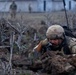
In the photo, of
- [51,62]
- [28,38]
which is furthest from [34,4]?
[51,62]

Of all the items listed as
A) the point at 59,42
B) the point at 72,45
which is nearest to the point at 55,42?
the point at 59,42

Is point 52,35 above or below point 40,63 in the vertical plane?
above

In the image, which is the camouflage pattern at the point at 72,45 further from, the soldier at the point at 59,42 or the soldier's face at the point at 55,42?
the soldier's face at the point at 55,42

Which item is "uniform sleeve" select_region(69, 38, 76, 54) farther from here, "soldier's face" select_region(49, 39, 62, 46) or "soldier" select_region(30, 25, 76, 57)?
"soldier's face" select_region(49, 39, 62, 46)

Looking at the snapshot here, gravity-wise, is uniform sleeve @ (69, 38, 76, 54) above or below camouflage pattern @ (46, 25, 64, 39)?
below

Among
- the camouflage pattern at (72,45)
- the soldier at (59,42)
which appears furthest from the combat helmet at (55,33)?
the camouflage pattern at (72,45)

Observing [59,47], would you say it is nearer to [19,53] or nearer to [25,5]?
[19,53]

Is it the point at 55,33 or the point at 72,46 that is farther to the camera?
the point at 55,33

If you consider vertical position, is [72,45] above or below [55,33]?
below

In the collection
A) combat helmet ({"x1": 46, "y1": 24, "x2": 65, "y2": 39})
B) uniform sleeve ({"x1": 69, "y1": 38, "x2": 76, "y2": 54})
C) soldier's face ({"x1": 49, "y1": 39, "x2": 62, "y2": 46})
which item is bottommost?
uniform sleeve ({"x1": 69, "y1": 38, "x2": 76, "y2": 54})

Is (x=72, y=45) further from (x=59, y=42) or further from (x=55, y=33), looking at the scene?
(x=55, y=33)

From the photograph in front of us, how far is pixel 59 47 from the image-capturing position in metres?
5.98

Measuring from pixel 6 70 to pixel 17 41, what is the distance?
8.61 ft

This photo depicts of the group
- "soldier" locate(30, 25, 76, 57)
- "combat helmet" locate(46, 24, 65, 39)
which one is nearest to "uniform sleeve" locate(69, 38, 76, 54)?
"soldier" locate(30, 25, 76, 57)
